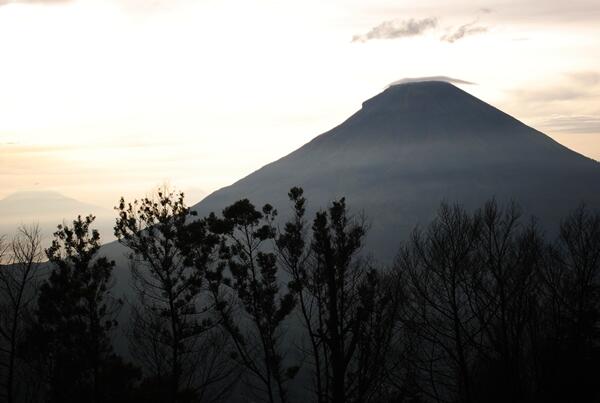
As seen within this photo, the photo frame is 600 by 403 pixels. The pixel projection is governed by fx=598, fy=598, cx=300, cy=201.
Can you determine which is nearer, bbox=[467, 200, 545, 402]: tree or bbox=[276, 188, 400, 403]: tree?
bbox=[276, 188, 400, 403]: tree

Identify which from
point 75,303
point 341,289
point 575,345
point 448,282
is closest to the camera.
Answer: point 341,289

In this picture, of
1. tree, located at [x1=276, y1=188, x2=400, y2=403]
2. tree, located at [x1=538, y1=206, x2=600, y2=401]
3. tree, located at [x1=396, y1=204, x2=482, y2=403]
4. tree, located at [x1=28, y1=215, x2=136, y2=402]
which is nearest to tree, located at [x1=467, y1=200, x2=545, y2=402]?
tree, located at [x1=396, y1=204, x2=482, y2=403]

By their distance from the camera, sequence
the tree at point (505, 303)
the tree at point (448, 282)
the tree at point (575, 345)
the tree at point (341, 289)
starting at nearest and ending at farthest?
the tree at point (341, 289)
the tree at point (505, 303)
the tree at point (448, 282)
the tree at point (575, 345)

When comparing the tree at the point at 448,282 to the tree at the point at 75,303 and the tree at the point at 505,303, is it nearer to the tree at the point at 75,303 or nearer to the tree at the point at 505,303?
the tree at the point at 505,303

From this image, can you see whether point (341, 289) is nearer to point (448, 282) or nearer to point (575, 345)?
point (448, 282)

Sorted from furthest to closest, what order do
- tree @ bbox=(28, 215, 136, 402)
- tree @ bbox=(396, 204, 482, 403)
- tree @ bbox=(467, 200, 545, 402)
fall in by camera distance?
1. tree @ bbox=(28, 215, 136, 402)
2. tree @ bbox=(396, 204, 482, 403)
3. tree @ bbox=(467, 200, 545, 402)

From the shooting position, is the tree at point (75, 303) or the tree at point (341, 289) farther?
the tree at point (75, 303)

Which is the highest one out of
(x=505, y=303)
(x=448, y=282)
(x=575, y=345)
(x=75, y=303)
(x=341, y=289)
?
(x=341, y=289)

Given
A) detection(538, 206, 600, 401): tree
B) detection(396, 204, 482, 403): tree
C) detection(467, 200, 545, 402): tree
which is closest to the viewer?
detection(467, 200, 545, 402): tree

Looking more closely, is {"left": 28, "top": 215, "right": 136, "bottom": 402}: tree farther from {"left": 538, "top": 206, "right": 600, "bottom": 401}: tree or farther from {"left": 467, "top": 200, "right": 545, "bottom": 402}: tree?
{"left": 538, "top": 206, "right": 600, "bottom": 401}: tree

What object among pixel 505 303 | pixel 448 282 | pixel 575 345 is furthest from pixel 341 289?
pixel 575 345

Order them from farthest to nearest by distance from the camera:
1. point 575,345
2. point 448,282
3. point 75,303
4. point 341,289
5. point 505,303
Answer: point 75,303
point 575,345
point 448,282
point 505,303
point 341,289

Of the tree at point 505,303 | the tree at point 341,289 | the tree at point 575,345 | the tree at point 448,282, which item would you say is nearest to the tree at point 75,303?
the tree at point 341,289
